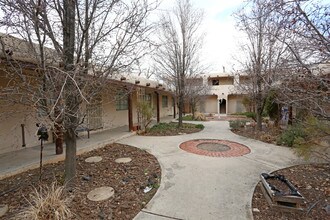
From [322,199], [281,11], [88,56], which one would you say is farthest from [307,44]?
[88,56]

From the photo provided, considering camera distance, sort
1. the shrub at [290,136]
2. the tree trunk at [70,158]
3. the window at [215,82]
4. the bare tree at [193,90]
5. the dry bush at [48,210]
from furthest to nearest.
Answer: the window at [215,82] → the bare tree at [193,90] → the shrub at [290,136] → the tree trunk at [70,158] → the dry bush at [48,210]

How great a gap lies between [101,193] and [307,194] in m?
3.99

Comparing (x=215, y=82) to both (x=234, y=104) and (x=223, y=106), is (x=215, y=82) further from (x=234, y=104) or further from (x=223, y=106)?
(x=234, y=104)

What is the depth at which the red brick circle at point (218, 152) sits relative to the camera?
641 centimetres

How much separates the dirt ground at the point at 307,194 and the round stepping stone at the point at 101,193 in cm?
256

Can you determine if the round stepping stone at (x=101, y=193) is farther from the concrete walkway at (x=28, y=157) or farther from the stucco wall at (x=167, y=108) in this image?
the stucco wall at (x=167, y=108)

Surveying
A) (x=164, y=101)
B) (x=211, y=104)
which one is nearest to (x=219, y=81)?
(x=211, y=104)

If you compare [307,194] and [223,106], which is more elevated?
[223,106]

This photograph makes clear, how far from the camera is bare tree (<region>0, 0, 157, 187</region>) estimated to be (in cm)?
311

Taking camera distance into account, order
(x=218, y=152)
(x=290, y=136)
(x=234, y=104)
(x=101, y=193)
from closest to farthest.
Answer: (x=101, y=193), (x=218, y=152), (x=290, y=136), (x=234, y=104)

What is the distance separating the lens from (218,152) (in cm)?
664

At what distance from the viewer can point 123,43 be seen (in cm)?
409

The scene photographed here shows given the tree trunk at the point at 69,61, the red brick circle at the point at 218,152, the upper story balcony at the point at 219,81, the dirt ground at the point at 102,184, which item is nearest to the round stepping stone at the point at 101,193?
the dirt ground at the point at 102,184

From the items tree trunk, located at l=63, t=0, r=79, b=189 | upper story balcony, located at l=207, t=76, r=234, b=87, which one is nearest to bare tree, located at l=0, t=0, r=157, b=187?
tree trunk, located at l=63, t=0, r=79, b=189
